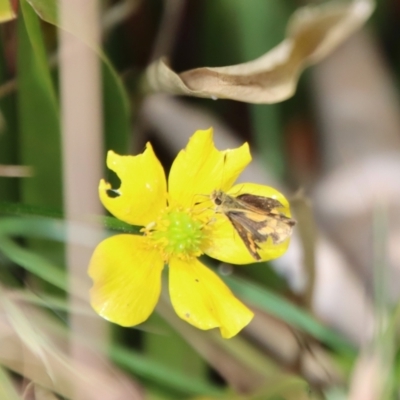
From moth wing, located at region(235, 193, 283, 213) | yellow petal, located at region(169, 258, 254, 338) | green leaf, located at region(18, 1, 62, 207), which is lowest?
yellow petal, located at region(169, 258, 254, 338)

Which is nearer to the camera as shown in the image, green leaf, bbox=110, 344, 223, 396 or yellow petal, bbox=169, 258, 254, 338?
yellow petal, bbox=169, 258, 254, 338

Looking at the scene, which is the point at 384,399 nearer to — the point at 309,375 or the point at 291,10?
the point at 309,375

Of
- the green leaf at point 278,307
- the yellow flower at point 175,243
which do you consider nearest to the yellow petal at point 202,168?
the yellow flower at point 175,243

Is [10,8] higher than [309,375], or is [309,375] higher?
[10,8]

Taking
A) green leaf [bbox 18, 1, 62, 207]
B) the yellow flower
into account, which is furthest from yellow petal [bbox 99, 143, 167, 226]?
green leaf [bbox 18, 1, 62, 207]

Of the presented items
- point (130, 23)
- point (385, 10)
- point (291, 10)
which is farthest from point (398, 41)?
point (130, 23)

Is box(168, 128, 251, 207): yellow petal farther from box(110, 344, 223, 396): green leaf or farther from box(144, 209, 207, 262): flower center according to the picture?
box(110, 344, 223, 396): green leaf

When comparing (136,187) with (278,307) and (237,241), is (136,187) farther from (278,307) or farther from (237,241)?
(278,307)

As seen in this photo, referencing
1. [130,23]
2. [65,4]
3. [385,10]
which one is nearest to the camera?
[65,4]
